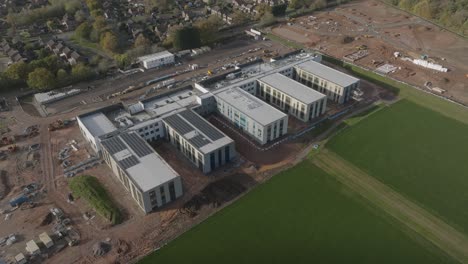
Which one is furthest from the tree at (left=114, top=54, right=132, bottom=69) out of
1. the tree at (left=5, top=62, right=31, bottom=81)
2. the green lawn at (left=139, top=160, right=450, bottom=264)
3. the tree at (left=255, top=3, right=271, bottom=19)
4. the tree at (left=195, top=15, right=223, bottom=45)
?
Answer: the green lawn at (left=139, top=160, right=450, bottom=264)

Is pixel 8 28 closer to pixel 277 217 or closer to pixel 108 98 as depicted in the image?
pixel 108 98

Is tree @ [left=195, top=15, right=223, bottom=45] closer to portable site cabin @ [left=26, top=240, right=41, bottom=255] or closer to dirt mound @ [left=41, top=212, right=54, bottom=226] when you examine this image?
dirt mound @ [left=41, top=212, right=54, bottom=226]

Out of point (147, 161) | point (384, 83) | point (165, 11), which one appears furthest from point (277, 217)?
point (165, 11)

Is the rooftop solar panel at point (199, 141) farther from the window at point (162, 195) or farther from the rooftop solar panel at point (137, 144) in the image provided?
the window at point (162, 195)

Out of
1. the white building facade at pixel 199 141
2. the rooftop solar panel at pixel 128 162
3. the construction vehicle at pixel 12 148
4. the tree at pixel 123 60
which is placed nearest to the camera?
the rooftop solar panel at pixel 128 162

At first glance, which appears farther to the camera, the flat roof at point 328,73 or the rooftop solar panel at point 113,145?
the flat roof at point 328,73

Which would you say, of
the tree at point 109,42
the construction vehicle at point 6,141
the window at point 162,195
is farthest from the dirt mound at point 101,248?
the tree at point 109,42

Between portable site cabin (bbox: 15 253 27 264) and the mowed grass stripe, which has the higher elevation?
portable site cabin (bbox: 15 253 27 264)
